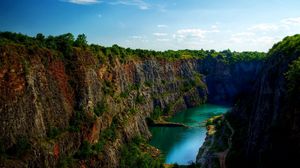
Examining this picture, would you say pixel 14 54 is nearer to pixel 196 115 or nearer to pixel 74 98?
pixel 74 98

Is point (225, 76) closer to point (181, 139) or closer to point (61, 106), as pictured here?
point (181, 139)

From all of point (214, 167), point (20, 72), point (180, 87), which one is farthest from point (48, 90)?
point (180, 87)

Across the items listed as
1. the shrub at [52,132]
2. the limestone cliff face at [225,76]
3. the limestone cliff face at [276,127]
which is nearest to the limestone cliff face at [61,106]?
the shrub at [52,132]

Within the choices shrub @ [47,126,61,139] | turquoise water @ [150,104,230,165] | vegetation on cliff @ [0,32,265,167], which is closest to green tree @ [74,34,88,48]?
vegetation on cliff @ [0,32,265,167]

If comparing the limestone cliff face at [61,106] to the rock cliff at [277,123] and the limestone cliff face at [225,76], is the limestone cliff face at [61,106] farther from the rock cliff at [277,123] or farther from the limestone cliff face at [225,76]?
the limestone cliff face at [225,76]

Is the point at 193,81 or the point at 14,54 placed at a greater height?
the point at 14,54

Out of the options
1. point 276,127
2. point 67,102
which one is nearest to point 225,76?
point 67,102

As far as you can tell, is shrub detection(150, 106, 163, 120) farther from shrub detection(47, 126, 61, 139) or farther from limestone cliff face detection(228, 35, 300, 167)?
shrub detection(47, 126, 61, 139)

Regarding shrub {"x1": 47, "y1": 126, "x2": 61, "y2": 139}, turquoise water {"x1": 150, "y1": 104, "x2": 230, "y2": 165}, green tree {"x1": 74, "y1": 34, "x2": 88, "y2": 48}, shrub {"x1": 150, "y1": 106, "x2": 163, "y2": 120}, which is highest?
green tree {"x1": 74, "y1": 34, "x2": 88, "y2": 48}
